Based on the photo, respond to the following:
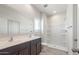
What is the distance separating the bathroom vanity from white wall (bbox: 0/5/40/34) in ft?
0.55

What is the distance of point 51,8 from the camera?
1.06 meters

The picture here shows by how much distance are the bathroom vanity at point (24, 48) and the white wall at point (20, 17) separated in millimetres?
168

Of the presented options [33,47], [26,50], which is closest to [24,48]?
[26,50]

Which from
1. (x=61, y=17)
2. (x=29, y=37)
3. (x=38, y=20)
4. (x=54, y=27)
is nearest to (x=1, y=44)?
(x=29, y=37)

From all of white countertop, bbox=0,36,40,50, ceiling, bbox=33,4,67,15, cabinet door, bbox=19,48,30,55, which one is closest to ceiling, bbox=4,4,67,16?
ceiling, bbox=33,4,67,15

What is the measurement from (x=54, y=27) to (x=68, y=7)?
12.6 inches

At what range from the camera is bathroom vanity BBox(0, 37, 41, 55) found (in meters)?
0.89

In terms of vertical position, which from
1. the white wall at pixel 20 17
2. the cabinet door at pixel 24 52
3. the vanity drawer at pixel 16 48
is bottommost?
the cabinet door at pixel 24 52

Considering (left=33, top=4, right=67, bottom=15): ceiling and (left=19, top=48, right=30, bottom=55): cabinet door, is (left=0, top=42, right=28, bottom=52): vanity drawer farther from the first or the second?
(left=33, top=4, right=67, bottom=15): ceiling

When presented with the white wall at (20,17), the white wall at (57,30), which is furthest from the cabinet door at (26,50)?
the white wall at (57,30)

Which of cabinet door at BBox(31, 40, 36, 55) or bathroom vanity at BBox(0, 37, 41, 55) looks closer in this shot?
bathroom vanity at BBox(0, 37, 41, 55)

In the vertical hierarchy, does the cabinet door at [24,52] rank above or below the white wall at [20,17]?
below

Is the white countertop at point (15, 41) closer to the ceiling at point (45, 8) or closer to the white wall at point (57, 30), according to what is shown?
the white wall at point (57, 30)

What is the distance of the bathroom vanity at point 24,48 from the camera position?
89cm
